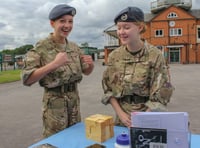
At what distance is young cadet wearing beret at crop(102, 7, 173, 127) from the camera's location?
2.22m

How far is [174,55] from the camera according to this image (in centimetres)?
3922

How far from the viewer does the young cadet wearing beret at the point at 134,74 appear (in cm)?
222

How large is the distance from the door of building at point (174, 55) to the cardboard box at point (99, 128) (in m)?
38.4

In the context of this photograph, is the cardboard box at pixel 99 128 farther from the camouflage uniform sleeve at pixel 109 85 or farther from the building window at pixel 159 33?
the building window at pixel 159 33

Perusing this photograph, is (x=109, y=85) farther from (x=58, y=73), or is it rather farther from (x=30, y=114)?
(x=30, y=114)

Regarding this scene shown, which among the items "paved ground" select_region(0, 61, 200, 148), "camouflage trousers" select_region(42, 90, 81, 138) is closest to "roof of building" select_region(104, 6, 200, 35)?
"paved ground" select_region(0, 61, 200, 148)

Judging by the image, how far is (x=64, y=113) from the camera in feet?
8.71

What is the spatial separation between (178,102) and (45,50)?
6916 mm

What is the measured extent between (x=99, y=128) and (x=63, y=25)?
1.01m

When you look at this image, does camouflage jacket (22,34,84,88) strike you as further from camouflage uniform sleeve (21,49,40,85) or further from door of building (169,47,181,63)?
door of building (169,47,181,63)

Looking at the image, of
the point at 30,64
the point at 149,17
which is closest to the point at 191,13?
the point at 149,17

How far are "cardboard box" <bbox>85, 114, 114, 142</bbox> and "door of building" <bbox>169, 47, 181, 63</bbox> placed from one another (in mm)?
38392

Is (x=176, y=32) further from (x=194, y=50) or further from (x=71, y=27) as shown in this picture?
(x=71, y=27)

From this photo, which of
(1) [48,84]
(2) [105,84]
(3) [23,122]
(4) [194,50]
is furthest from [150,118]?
(4) [194,50]
